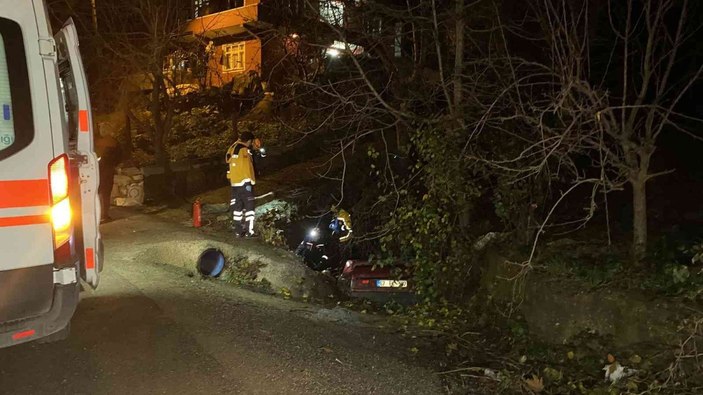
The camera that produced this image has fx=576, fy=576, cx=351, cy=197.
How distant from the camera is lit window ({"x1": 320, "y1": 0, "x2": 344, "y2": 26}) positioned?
8203 mm

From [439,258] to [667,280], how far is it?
2.91m

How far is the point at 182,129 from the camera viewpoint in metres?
21.5

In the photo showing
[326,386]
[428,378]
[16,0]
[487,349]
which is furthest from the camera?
[487,349]

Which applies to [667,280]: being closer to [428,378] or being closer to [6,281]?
[428,378]

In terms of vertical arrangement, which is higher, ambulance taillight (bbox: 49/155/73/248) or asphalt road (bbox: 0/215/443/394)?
ambulance taillight (bbox: 49/155/73/248)

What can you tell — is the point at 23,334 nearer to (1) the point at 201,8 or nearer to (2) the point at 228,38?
(1) the point at 201,8

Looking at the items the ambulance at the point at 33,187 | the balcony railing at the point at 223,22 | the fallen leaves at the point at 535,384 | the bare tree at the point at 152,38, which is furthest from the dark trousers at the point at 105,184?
the balcony railing at the point at 223,22

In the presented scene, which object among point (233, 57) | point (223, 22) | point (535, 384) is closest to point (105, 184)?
point (535, 384)

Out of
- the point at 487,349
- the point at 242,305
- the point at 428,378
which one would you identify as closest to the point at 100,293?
the point at 242,305

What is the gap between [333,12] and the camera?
8328mm

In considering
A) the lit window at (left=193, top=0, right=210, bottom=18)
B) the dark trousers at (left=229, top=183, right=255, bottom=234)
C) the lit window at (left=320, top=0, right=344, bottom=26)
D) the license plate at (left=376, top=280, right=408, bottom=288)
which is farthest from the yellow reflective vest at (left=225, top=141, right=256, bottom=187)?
the lit window at (left=193, top=0, right=210, bottom=18)

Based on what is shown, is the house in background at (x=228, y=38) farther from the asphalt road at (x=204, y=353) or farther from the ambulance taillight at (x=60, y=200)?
the ambulance taillight at (x=60, y=200)

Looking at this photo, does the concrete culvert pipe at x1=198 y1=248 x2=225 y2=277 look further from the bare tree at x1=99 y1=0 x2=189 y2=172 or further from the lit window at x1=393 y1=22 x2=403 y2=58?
the bare tree at x1=99 y1=0 x2=189 y2=172

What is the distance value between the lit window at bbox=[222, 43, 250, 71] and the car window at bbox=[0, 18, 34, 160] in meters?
24.5
